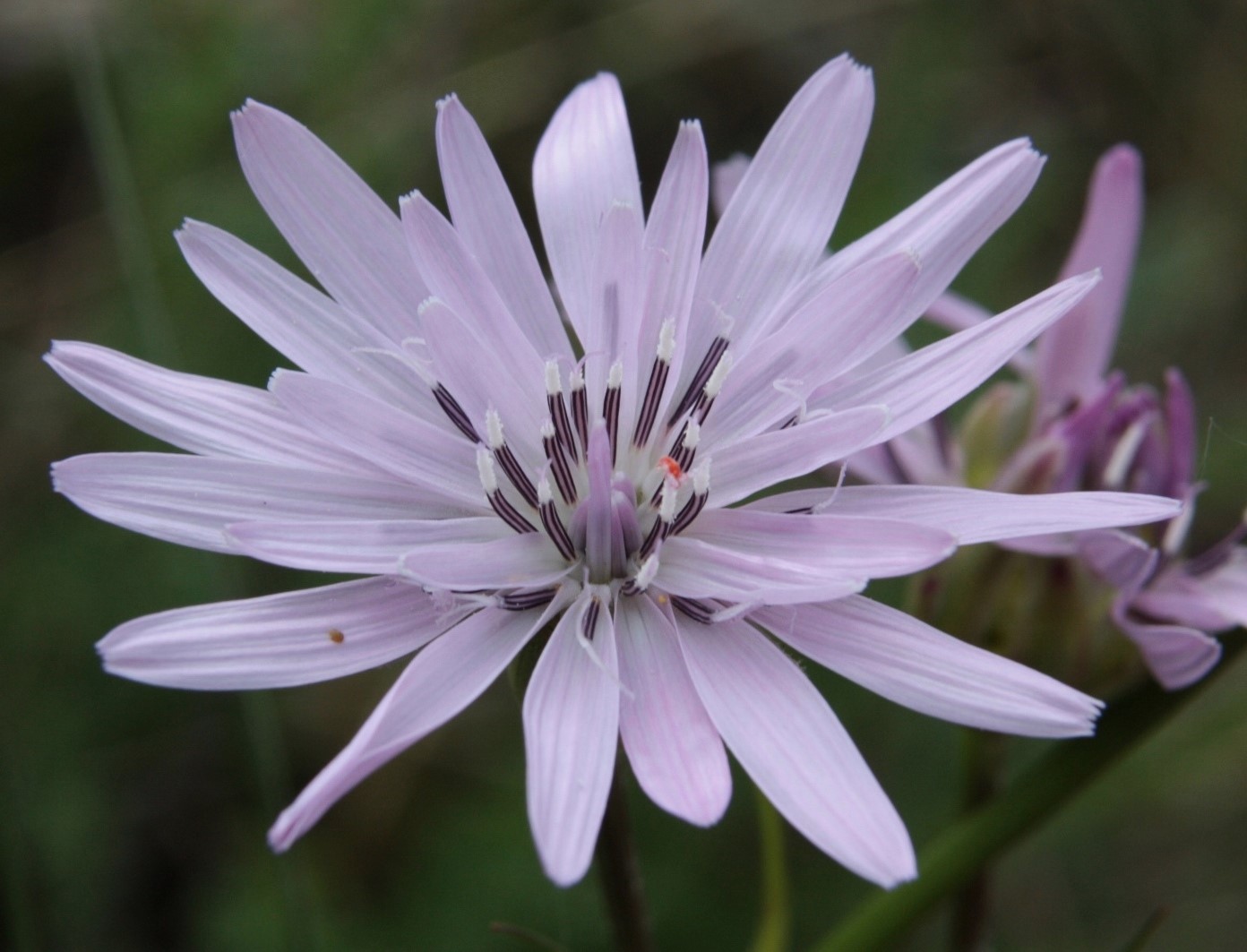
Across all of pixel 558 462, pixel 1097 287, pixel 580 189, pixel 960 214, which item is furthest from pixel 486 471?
pixel 1097 287

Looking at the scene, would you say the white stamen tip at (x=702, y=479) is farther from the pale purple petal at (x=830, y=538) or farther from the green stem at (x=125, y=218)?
the green stem at (x=125, y=218)

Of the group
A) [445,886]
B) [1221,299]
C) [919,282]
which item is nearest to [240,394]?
[919,282]

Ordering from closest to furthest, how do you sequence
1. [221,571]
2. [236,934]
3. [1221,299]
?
1. [221,571]
2. [236,934]
3. [1221,299]

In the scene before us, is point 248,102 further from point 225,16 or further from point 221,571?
point 225,16

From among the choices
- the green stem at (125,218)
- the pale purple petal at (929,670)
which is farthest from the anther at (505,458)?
the green stem at (125,218)

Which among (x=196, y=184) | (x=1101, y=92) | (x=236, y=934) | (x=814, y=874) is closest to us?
(x=236, y=934)

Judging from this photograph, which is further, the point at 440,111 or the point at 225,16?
the point at 225,16
